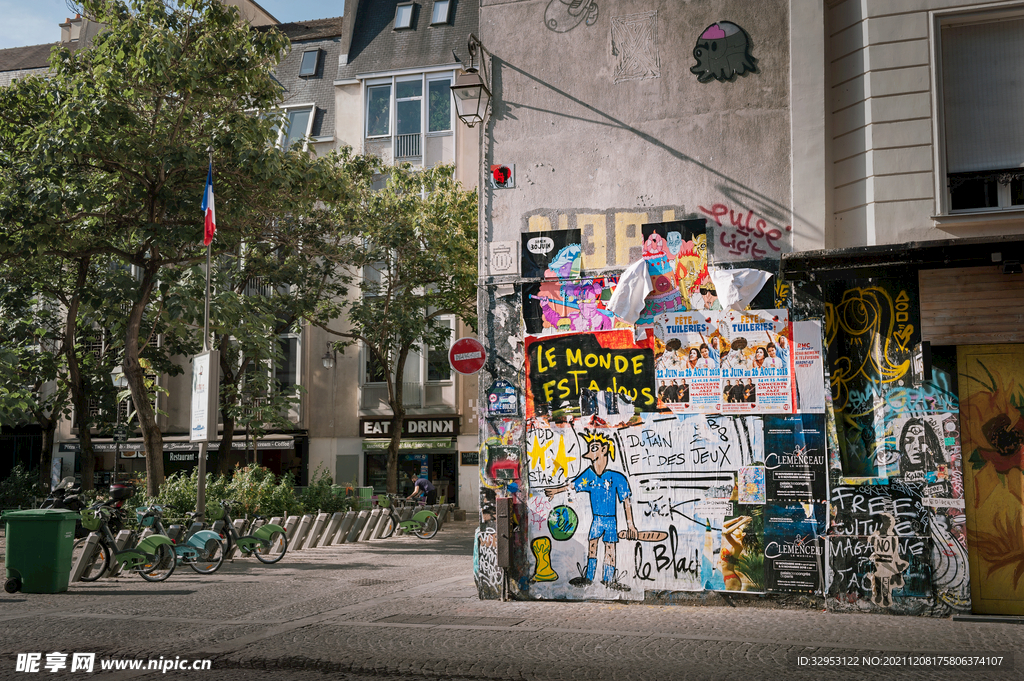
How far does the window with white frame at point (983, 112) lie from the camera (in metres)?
9.38

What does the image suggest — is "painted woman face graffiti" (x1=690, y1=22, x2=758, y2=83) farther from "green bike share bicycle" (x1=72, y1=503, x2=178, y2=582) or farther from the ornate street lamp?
the ornate street lamp

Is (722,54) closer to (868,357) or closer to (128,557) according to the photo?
(868,357)

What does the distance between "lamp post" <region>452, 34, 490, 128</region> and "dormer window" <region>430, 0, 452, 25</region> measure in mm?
26951

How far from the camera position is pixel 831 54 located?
10180 millimetres

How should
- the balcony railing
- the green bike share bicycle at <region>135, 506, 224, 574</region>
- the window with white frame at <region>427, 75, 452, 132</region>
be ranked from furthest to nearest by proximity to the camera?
the balcony railing
the window with white frame at <region>427, 75, 452, 132</region>
the green bike share bicycle at <region>135, 506, 224, 574</region>

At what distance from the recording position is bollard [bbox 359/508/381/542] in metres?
20.6

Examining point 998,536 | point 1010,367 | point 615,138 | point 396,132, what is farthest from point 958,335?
point 396,132

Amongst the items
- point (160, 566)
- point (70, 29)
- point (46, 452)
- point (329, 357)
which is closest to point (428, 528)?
point (160, 566)

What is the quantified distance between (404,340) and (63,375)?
10.5 metres

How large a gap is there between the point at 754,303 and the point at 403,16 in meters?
30.9

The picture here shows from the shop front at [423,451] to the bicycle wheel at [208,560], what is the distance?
2006cm

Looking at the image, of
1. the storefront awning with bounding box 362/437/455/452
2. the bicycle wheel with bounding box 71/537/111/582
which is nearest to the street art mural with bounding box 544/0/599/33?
the bicycle wheel with bounding box 71/537/111/582

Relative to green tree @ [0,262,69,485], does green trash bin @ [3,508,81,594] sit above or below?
below

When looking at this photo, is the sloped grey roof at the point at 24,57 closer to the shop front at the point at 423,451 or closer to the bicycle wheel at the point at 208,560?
the shop front at the point at 423,451
